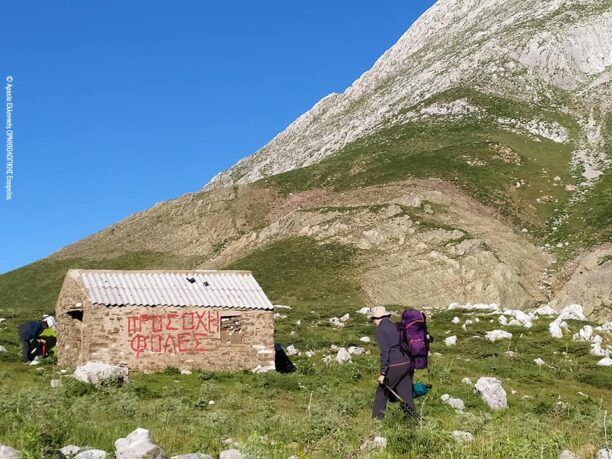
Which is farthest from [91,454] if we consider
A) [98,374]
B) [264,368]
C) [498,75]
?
[498,75]

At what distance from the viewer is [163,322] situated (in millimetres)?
Answer: 26844

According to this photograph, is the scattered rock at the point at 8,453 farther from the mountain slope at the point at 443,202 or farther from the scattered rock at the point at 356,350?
the mountain slope at the point at 443,202

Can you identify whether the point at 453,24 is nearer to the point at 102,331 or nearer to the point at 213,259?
the point at 213,259

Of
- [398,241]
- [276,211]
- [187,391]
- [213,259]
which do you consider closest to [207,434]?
[187,391]

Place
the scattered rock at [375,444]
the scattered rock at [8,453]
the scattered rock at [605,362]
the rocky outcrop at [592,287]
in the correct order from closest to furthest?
the scattered rock at [8,453], the scattered rock at [375,444], the scattered rock at [605,362], the rocky outcrop at [592,287]

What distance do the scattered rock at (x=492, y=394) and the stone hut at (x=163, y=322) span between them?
10.1m

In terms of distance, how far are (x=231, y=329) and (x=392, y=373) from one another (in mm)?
13806

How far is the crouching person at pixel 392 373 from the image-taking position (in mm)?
14883

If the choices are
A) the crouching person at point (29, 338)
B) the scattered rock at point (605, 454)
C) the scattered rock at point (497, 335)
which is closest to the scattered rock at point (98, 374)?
the crouching person at point (29, 338)

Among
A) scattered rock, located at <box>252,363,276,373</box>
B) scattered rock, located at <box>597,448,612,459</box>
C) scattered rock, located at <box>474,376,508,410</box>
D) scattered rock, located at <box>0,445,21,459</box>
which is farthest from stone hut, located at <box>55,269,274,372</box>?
scattered rock, located at <box>597,448,612,459</box>

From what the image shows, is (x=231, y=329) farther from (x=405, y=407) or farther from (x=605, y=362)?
(x=605, y=362)

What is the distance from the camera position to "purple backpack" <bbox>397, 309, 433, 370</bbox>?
49.5 ft

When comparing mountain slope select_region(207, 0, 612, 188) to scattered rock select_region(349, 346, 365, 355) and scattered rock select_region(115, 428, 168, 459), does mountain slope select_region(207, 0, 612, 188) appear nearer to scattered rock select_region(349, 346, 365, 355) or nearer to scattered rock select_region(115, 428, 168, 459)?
scattered rock select_region(349, 346, 365, 355)

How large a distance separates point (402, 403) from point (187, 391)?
8.90 meters
